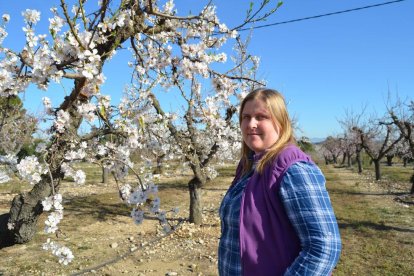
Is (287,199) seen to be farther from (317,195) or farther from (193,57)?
(193,57)

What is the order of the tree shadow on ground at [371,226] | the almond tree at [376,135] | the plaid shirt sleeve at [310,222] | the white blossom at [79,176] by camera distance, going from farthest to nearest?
the almond tree at [376,135] → the tree shadow on ground at [371,226] → the white blossom at [79,176] → the plaid shirt sleeve at [310,222]

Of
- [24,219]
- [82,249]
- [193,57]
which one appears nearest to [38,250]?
[82,249]

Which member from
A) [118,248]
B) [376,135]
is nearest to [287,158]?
[118,248]

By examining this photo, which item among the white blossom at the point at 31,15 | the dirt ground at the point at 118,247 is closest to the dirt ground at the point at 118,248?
the dirt ground at the point at 118,247

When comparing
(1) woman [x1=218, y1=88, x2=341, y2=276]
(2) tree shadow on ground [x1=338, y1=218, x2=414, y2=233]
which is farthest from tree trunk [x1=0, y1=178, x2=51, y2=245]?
(2) tree shadow on ground [x1=338, y1=218, x2=414, y2=233]

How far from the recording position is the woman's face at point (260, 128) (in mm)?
1797

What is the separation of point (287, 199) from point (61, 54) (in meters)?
1.77

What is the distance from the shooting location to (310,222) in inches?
58.2

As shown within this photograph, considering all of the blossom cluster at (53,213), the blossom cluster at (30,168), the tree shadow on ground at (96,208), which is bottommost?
the tree shadow on ground at (96,208)

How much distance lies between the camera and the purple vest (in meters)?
1.55

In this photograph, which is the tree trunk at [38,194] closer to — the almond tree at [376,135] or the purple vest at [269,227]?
the purple vest at [269,227]

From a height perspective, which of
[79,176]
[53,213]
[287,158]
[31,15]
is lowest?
[53,213]

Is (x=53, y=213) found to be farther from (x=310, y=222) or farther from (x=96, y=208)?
Result: (x=96, y=208)

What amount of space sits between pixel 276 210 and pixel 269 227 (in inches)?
3.3
